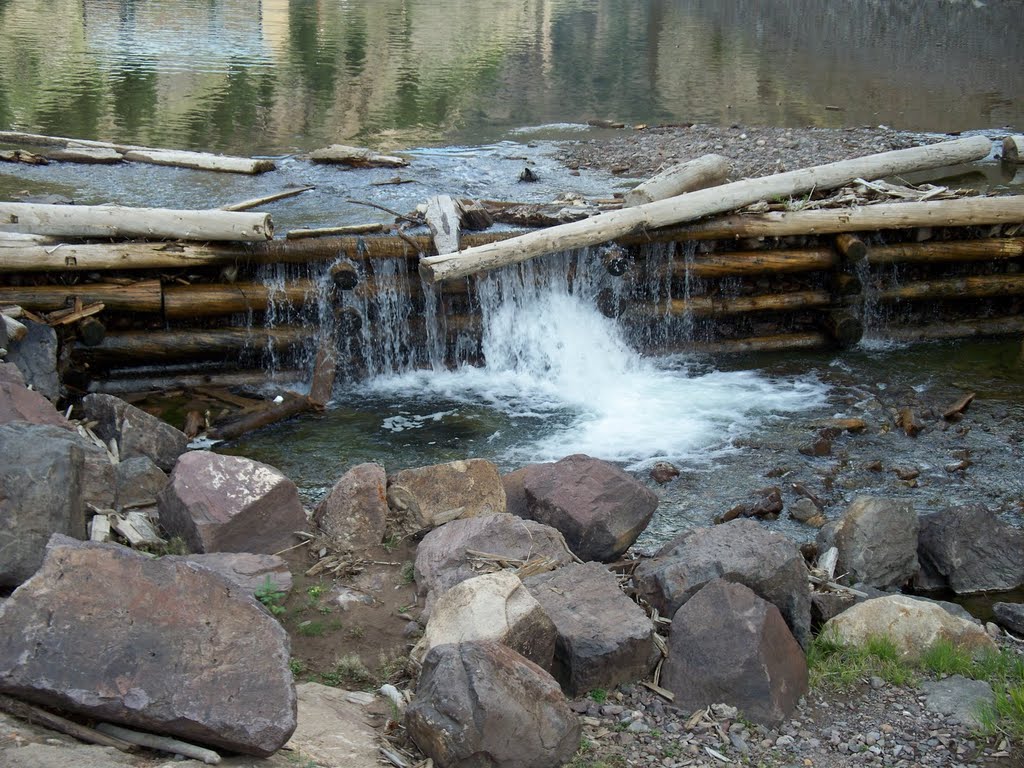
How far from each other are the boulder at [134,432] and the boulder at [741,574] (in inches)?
159

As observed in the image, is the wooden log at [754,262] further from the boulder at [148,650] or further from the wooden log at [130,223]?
the boulder at [148,650]

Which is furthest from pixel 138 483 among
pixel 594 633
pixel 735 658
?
pixel 735 658

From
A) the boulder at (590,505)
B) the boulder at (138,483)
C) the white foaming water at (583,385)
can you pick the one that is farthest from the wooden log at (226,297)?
the boulder at (590,505)

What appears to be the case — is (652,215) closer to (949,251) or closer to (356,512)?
(949,251)

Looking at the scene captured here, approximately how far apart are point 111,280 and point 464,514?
5.28 m

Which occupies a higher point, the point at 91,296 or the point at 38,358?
the point at 91,296

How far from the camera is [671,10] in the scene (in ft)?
163

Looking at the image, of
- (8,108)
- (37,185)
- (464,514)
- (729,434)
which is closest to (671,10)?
(8,108)

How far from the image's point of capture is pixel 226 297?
1050 centimetres

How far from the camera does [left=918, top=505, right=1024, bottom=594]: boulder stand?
23.9 feet

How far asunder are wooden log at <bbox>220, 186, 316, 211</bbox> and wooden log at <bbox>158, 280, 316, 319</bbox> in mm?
1314

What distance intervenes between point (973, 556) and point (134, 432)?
6.41 meters

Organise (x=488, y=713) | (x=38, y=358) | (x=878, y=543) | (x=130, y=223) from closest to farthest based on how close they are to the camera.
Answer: (x=488, y=713), (x=878, y=543), (x=38, y=358), (x=130, y=223)

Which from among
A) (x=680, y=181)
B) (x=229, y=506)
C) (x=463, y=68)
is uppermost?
(x=463, y=68)
